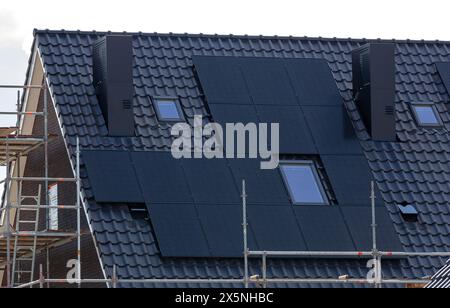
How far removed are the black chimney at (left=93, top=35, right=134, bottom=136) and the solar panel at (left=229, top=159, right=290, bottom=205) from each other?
1.91 metres

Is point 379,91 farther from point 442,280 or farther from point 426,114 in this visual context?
point 442,280

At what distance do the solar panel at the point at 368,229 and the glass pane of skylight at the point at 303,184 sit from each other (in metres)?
0.60

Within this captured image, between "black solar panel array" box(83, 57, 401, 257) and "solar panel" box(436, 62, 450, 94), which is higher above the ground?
"solar panel" box(436, 62, 450, 94)

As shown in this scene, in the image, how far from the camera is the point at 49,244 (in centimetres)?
2830

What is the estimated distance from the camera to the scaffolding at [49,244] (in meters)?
25.1

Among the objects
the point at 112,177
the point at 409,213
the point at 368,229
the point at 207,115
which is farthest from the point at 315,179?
the point at 112,177

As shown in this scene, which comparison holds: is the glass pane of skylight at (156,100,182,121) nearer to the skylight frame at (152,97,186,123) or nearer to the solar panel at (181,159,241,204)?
the skylight frame at (152,97,186,123)

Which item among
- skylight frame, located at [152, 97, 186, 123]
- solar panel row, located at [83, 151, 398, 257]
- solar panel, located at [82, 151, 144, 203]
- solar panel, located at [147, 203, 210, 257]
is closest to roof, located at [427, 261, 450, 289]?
solar panel row, located at [83, 151, 398, 257]

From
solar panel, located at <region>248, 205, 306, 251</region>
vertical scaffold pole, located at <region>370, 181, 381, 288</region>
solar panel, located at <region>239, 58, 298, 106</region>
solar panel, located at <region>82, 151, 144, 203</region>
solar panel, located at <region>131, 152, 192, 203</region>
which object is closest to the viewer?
vertical scaffold pole, located at <region>370, 181, 381, 288</region>

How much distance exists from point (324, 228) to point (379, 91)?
10.7 ft

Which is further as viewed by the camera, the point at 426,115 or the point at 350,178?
the point at 426,115

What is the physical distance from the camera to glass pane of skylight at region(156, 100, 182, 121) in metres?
28.7
